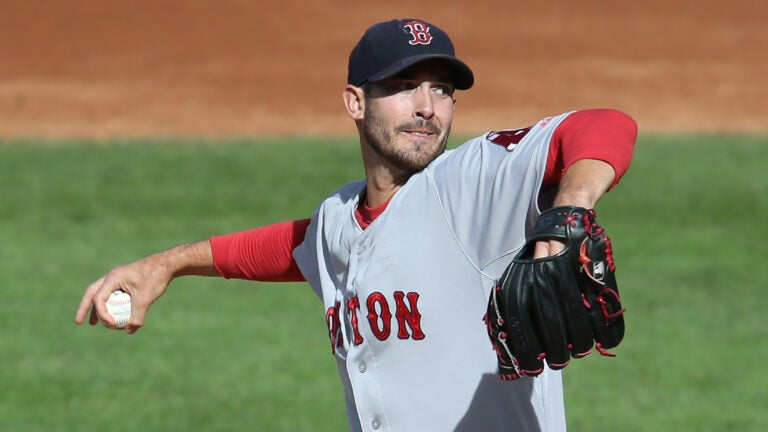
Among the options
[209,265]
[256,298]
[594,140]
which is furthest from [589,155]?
[256,298]

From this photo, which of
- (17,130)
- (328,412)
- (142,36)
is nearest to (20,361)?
(328,412)

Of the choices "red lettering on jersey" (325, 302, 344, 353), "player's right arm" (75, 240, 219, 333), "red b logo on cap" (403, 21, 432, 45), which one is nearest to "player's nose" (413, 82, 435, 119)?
"red b logo on cap" (403, 21, 432, 45)

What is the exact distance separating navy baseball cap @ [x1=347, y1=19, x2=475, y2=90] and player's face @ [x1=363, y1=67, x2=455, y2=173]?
5 cm

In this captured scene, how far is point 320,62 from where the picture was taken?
56.3 ft

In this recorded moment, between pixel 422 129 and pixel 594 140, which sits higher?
pixel 422 129

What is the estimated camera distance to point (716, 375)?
7.75 m

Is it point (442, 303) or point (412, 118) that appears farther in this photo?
point (412, 118)

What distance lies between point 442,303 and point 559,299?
0.63 metres

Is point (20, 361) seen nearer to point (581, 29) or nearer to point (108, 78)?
point (108, 78)

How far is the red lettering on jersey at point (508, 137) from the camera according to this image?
3088mm

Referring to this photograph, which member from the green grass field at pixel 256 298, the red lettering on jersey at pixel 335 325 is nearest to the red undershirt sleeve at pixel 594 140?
the red lettering on jersey at pixel 335 325

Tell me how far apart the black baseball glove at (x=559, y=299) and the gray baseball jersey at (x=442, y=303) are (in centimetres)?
40

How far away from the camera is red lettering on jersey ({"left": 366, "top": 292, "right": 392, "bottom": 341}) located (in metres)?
3.32

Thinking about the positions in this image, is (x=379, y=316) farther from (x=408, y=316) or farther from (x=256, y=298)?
(x=256, y=298)
